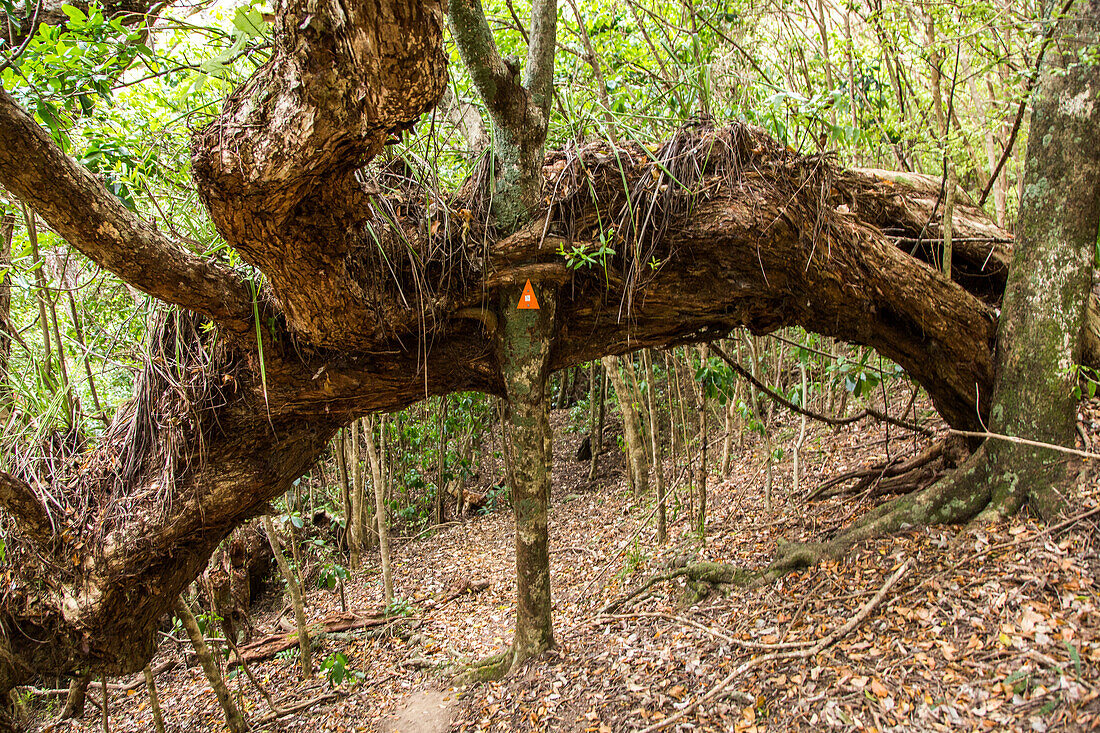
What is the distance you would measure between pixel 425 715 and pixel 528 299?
273 cm

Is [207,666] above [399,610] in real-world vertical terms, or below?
above

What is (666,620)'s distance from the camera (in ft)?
12.8

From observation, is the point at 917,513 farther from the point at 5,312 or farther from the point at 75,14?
the point at 5,312

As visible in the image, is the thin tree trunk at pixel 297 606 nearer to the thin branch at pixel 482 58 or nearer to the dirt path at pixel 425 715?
the dirt path at pixel 425 715

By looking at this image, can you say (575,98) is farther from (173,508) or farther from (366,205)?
(173,508)

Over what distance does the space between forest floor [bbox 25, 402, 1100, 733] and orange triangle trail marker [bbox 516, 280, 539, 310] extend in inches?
83.4

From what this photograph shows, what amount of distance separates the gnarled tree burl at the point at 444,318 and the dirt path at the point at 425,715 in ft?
2.51

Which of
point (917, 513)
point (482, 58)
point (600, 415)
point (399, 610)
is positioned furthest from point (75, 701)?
point (600, 415)

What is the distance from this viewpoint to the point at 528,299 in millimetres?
3229

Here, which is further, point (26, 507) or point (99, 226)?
point (26, 507)

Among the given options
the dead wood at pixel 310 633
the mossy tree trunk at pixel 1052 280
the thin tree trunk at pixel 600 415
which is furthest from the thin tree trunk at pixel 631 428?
the mossy tree trunk at pixel 1052 280

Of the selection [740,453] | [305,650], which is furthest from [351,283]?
[740,453]

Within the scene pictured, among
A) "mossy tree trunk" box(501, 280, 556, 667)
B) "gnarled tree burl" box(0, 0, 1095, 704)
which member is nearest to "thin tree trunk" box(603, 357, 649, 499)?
"gnarled tree burl" box(0, 0, 1095, 704)

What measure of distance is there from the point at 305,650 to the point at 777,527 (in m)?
4.07
